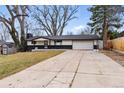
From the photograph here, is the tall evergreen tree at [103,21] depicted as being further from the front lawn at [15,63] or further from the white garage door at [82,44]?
the front lawn at [15,63]

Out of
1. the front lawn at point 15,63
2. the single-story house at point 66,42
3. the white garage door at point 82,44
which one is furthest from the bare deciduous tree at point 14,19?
the front lawn at point 15,63

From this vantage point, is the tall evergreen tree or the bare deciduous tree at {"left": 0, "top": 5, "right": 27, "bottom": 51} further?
the tall evergreen tree

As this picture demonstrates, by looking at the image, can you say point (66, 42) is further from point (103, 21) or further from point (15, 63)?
point (15, 63)

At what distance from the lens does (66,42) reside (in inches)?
1554

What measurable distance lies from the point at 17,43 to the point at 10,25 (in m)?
2.56

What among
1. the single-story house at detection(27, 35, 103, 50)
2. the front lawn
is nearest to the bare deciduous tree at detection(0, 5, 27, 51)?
the single-story house at detection(27, 35, 103, 50)

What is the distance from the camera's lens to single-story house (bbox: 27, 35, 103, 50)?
38312 mm

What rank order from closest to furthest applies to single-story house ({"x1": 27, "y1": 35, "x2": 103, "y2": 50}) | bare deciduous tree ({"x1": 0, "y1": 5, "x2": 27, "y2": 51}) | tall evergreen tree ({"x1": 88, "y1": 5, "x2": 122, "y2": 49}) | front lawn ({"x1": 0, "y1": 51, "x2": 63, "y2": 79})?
front lawn ({"x1": 0, "y1": 51, "x2": 63, "y2": 79}), bare deciduous tree ({"x1": 0, "y1": 5, "x2": 27, "y2": 51}), tall evergreen tree ({"x1": 88, "y1": 5, "x2": 122, "y2": 49}), single-story house ({"x1": 27, "y1": 35, "x2": 103, "y2": 50})

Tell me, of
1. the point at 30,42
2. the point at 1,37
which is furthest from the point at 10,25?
the point at 1,37

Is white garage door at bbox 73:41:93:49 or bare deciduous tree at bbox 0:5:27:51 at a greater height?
bare deciduous tree at bbox 0:5:27:51

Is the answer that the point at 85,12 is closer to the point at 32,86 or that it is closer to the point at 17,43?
the point at 17,43

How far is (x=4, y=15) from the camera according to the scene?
3319 centimetres

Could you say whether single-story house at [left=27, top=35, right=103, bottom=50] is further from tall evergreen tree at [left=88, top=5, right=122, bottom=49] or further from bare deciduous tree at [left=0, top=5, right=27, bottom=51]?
bare deciduous tree at [left=0, top=5, right=27, bottom=51]

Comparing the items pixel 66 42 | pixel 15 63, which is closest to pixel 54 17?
pixel 66 42
